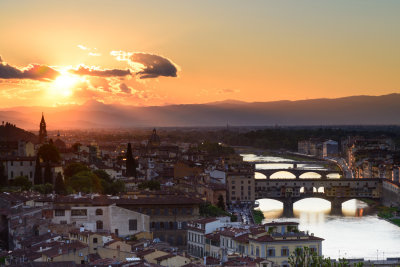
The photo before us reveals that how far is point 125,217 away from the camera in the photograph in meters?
26.0

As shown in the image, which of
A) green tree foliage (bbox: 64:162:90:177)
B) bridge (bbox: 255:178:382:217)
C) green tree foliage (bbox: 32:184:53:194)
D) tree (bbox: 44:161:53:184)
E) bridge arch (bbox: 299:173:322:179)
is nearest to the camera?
green tree foliage (bbox: 32:184:53:194)

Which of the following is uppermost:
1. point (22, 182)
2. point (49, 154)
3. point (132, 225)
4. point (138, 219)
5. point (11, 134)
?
point (11, 134)

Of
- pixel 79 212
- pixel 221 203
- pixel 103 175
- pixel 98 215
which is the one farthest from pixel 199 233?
pixel 103 175

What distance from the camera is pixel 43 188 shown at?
106ft

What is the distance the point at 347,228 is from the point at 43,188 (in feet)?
48.4

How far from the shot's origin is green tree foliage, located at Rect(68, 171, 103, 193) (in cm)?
3462

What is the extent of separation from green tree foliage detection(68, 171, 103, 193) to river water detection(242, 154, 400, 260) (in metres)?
9.38

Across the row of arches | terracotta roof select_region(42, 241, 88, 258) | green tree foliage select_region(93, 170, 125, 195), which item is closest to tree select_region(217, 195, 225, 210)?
green tree foliage select_region(93, 170, 125, 195)

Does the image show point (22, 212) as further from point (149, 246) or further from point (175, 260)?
point (175, 260)

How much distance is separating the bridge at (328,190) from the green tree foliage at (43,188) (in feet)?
71.8

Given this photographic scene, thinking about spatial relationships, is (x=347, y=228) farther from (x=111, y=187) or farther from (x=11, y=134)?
(x=11, y=134)

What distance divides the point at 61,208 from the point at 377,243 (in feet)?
46.5

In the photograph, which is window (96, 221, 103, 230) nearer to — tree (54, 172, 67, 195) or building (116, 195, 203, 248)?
building (116, 195, 203, 248)

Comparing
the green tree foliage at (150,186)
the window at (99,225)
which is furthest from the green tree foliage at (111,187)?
the window at (99,225)
